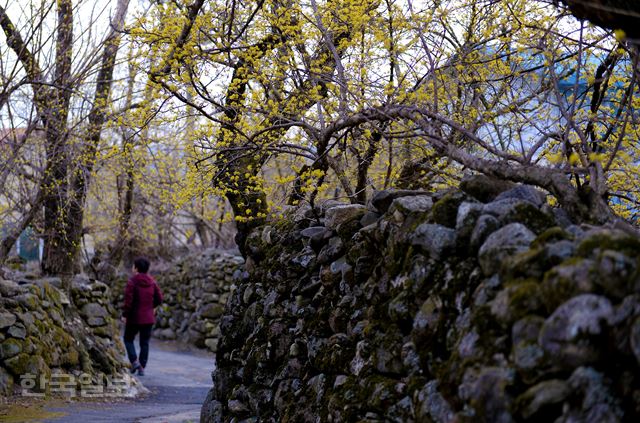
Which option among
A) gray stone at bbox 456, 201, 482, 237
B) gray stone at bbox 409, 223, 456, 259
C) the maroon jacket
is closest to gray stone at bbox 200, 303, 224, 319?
the maroon jacket

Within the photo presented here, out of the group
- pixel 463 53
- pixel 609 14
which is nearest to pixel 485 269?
pixel 609 14

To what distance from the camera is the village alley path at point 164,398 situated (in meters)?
8.03

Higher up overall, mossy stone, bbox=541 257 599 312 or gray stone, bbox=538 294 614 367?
mossy stone, bbox=541 257 599 312

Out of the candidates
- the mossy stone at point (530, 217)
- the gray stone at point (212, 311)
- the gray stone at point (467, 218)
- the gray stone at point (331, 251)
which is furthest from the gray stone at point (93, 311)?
the mossy stone at point (530, 217)

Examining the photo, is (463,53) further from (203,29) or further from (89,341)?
(89,341)

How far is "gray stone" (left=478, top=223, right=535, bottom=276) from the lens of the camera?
3096mm

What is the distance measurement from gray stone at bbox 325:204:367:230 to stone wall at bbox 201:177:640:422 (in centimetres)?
2

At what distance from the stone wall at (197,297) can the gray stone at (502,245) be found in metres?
14.1

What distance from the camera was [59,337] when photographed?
9.69 meters

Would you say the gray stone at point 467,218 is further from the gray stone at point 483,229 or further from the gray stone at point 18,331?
the gray stone at point 18,331

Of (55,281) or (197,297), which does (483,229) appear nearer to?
(55,281)

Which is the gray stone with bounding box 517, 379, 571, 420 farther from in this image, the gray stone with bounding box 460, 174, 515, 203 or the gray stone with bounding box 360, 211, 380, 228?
the gray stone with bounding box 360, 211, 380, 228

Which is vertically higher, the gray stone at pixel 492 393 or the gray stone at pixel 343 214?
the gray stone at pixel 343 214

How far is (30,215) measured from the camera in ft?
34.7
